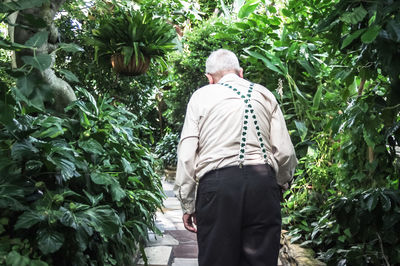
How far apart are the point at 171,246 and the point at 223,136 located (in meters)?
1.78

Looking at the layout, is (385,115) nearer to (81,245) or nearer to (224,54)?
(224,54)

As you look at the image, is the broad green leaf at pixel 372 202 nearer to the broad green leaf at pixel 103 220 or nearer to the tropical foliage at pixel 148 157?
the tropical foliage at pixel 148 157

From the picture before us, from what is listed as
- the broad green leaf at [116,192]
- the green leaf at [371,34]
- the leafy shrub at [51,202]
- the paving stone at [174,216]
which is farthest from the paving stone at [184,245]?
the green leaf at [371,34]

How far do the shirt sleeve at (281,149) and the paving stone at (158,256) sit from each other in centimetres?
123

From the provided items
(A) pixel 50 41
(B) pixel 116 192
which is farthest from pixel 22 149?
(A) pixel 50 41

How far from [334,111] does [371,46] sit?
143 cm

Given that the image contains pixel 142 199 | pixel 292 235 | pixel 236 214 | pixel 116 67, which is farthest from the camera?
pixel 116 67

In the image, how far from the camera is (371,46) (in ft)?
5.56

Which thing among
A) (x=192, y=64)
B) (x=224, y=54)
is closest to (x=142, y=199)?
(x=224, y=54)

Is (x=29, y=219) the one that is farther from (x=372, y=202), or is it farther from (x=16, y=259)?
(x=372, y=202)

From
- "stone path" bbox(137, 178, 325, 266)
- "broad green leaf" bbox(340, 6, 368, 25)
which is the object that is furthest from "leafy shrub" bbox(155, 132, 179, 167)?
"broad green leaf" bbox(340, 6, 368, 25)

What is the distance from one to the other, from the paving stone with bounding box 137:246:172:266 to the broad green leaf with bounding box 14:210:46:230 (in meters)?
1.30

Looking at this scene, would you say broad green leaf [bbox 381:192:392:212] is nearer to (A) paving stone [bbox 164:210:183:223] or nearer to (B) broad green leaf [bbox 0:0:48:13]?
(B) broad green leaf [bbox 0:0:48:13]

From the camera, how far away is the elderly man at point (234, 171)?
171 cm
